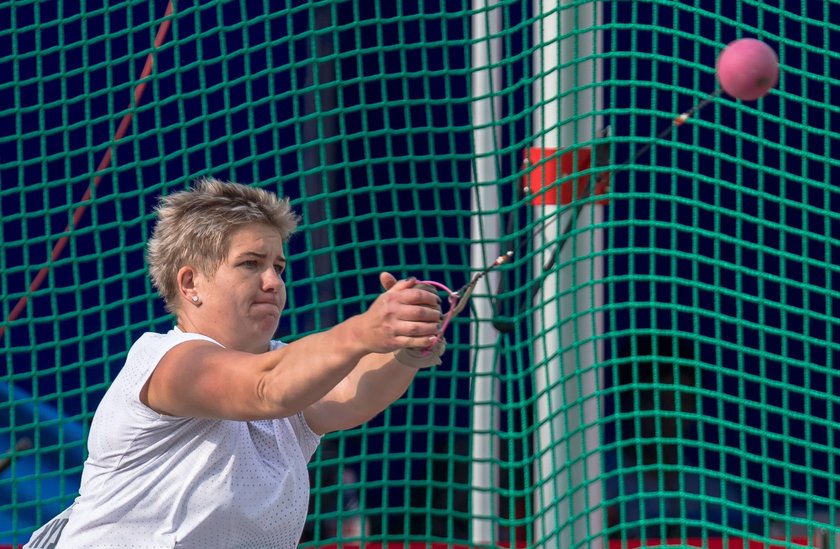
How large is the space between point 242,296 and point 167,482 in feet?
1.05

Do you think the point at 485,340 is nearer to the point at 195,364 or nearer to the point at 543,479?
the point at 543,479

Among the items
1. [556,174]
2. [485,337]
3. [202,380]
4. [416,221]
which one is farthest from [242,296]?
[416,221]

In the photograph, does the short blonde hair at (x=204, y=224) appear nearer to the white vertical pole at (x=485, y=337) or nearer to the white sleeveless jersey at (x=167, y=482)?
the white sleeveless jersey at (x=167, y=482)

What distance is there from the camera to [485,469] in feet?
12.2

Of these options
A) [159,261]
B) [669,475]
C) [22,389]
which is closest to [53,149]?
[22,389]

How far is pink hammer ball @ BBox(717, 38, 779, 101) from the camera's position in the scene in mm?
2160

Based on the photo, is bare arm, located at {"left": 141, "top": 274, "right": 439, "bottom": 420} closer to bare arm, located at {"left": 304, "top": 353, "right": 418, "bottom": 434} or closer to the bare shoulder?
the bare shoulder

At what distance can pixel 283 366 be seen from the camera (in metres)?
1.84

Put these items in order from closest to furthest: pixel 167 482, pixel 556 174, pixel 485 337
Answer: pixel 167 482
pixel 556 174
pixel 485 337

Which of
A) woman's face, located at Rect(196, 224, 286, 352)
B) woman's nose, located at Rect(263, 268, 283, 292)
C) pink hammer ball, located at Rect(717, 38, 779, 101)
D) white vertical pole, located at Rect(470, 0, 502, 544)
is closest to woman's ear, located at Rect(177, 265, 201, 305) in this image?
woman's face, located at Rect(196, 224, 286, 352)

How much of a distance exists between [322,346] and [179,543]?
466 millimetres

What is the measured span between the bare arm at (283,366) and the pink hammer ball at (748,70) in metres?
0.74

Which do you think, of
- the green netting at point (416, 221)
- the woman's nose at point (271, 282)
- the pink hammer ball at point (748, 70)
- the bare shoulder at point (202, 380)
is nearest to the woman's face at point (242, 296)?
the woman's nose at point (271, 282)

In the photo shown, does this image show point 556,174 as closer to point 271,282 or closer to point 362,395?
point 362,395
